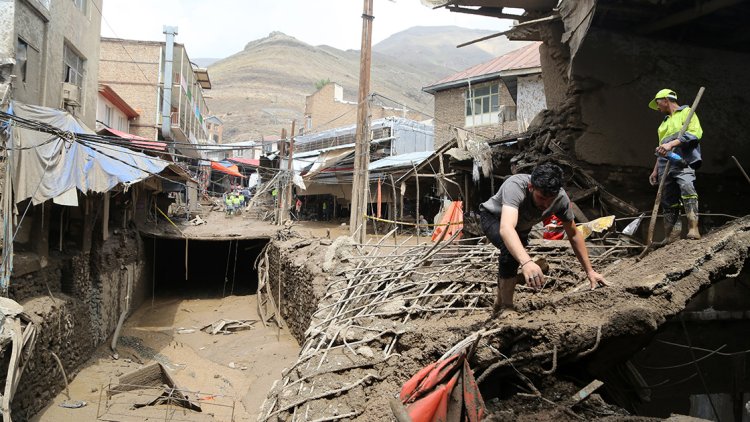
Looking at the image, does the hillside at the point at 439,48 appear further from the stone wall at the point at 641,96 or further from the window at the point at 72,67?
the stone wall at the point at 641,96

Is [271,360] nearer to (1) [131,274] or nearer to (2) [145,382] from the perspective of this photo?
(2) [145,382]

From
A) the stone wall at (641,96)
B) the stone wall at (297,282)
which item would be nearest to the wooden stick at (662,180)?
the stone wall at (641,96)

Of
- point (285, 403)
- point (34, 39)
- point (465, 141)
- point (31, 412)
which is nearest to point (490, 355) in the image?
point (285, 403)

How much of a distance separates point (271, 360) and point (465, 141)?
6.99 metres

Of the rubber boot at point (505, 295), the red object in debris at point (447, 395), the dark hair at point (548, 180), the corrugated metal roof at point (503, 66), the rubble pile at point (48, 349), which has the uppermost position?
the corrugated metal roof at point (503, 66)

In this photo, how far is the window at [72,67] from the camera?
44.2ft

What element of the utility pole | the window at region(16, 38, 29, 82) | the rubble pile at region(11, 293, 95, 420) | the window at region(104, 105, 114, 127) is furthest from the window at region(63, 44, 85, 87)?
the window at region(104, 105, 114, 127)

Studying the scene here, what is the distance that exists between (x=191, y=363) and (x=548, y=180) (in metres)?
11.6

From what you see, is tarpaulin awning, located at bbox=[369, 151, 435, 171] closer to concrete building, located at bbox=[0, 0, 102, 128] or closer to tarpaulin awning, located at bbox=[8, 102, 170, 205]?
concrete building, located at bbox=[0, 0, 102, 128]

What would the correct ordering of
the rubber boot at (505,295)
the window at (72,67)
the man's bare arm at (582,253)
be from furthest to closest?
the window at (72,67)
the rubber boot at (505,295)
the man's bare arm at (582,253)

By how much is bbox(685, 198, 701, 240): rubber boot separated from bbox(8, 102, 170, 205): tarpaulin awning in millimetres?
7804

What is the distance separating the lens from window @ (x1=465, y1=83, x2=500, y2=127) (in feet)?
71.9

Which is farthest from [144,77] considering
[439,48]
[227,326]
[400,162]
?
[439,48]

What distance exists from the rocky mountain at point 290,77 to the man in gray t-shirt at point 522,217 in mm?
62263
